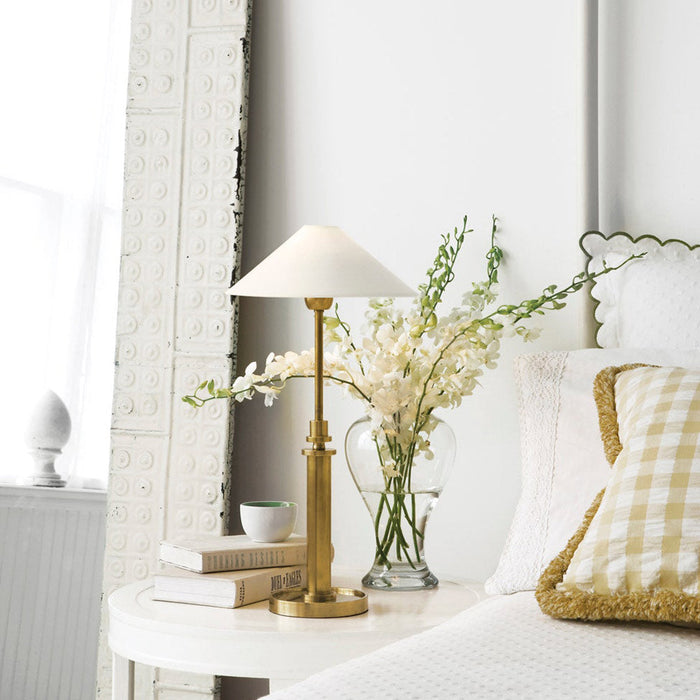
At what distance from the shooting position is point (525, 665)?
98 cm

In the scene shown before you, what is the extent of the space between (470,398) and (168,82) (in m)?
0.95

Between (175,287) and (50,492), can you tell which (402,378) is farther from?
(50,492)

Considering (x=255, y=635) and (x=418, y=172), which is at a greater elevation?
(x=418, y=172)

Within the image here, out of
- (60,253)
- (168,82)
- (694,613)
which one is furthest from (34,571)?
(694,613)

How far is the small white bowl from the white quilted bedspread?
1.83ft

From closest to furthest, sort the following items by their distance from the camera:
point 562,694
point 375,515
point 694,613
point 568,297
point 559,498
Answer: point 562,694 → point 694,613 → point 559,498 → point 375,515 → point 568,297

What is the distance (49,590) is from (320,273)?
125 cm

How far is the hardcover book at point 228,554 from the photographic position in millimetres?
1609

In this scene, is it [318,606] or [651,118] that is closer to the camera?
[318,606]

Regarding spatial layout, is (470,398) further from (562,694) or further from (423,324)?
(562,694)

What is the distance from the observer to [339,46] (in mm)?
2117

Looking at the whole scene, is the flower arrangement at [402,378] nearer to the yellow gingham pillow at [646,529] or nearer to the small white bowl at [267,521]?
the small white bowl at [267,521]

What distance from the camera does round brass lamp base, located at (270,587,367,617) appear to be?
153 centimetres

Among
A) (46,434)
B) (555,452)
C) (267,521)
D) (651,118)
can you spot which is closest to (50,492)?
(46,434)
